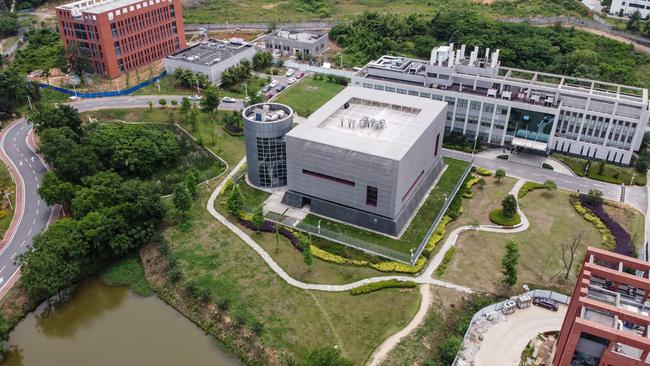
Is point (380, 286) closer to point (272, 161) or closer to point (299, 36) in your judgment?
point (272, 161)

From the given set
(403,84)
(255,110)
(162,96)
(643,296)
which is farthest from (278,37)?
(643,296)

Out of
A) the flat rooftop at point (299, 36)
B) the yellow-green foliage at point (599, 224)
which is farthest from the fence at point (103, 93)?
the yellow-green foliage at point (599, 224)

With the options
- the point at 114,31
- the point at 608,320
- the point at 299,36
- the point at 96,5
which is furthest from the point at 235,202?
the point at 299,36

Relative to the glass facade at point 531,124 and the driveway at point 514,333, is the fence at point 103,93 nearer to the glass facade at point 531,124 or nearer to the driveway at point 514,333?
the glass facade at point 531,124

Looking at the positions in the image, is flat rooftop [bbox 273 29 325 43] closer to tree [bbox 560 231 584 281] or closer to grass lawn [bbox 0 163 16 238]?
grass lawn [bbox 0 163 16 238]

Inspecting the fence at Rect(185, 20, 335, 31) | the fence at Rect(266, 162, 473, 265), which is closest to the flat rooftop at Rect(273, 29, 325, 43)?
the fence at Rect(185, 20, 335, 31)

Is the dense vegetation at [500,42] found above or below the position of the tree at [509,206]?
above
